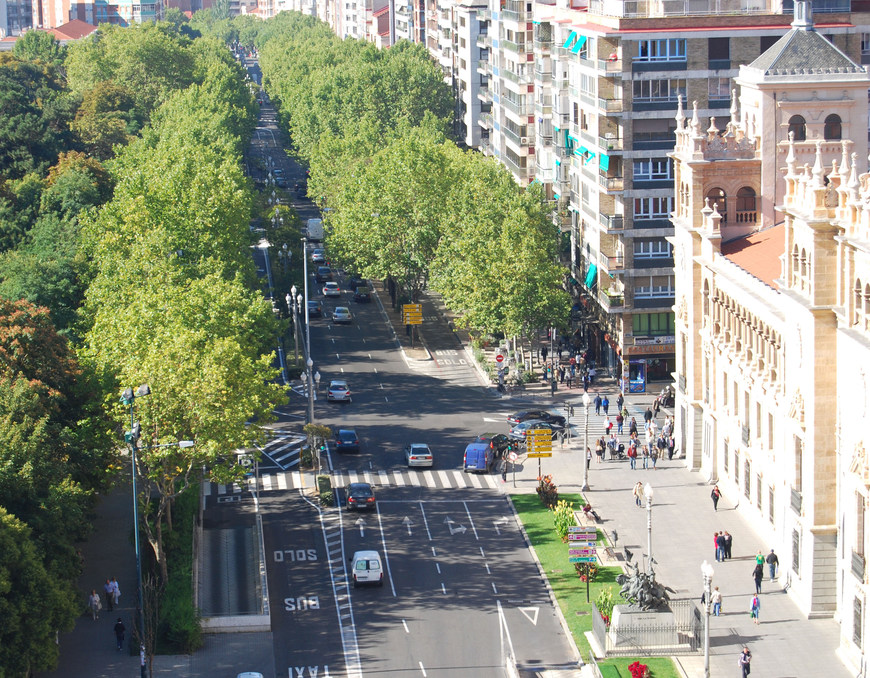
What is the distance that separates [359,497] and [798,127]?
32.2m

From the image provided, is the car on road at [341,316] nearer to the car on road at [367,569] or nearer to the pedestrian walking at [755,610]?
the car on road at [367,569]

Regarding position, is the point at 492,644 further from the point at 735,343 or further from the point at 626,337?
the point at 626,337

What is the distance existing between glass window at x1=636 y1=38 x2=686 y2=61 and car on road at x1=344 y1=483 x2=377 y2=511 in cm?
3813

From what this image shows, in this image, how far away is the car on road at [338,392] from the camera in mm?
108250

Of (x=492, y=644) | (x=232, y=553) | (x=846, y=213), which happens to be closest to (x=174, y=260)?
(x=232, y=553)

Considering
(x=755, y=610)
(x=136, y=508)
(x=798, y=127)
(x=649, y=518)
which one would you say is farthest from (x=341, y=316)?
(x=755, y=610)

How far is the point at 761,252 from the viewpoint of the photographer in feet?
275

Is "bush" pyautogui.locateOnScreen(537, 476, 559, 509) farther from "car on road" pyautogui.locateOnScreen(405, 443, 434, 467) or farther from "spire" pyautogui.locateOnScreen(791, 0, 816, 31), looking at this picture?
"spire" pyautogui.locateOnScreen(791, 0, 816, 31)

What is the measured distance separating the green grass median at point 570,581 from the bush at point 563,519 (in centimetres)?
53

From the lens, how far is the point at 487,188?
126 m

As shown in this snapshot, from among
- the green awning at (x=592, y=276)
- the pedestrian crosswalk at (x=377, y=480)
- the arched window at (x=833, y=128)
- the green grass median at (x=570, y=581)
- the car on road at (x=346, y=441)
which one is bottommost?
the green grass median at (x=570, y=581)

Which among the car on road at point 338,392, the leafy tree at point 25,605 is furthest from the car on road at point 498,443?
the leafy tree at point 25,605

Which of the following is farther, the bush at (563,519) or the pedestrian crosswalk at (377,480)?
the pedestrian crosswalk at (377,480)

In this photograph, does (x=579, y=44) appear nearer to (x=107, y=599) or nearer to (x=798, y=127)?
(x=798, y=127)
